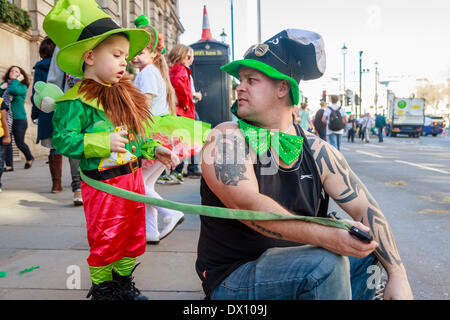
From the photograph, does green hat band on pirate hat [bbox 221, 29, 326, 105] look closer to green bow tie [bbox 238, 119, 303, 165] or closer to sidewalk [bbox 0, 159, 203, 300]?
green bow tie [bbox 238, 119, 303, 165]

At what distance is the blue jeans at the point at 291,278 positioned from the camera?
1473mm

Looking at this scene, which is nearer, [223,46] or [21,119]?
A: [21,119]

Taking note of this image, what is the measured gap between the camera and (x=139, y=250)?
2.29 meters

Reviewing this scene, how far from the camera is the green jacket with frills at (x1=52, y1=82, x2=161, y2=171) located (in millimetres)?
2057

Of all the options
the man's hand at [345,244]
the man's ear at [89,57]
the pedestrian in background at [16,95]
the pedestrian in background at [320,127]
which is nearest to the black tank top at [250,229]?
the man's hand at [345,244]

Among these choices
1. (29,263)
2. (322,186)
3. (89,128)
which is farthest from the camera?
(29,263)

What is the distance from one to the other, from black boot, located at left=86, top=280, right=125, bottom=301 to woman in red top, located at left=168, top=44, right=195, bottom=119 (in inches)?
155

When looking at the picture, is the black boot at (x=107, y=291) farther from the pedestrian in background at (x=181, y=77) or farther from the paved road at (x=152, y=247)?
the pedestrian in background at (x=181, y=77)

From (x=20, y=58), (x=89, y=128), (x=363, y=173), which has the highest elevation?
(x=20, y=58)

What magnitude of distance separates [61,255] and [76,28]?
1.76 metres

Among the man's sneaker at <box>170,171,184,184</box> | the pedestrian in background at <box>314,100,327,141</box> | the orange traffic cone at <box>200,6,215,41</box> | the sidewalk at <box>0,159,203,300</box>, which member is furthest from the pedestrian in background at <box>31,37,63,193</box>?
the pedestrian in background at <box>314,100,327,141</box>
